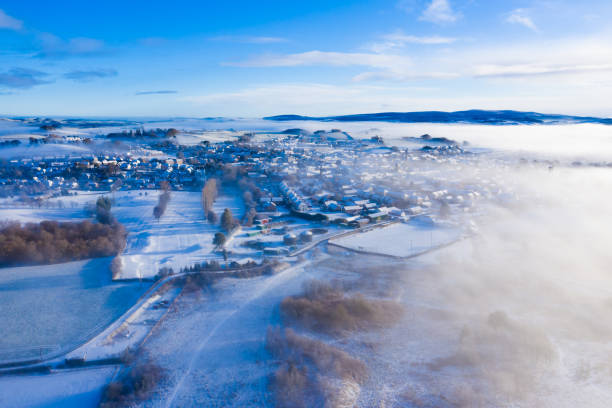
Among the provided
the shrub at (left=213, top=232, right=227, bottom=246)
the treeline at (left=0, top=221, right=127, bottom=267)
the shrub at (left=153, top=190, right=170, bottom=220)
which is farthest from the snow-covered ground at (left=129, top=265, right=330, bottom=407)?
the shrub at (left=153, top=190, right=170, bottom=220)

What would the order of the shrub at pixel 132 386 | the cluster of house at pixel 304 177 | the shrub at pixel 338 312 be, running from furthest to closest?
the cluster of house at pixel 304 177
the shrub at pixel 338 312
the shrub at pixel 132 386

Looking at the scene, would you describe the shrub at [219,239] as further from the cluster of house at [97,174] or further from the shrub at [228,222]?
the cluster of house at [97,174]

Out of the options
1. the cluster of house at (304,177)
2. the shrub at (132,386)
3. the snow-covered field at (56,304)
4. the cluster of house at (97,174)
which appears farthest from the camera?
the cluster of house at (97,174)

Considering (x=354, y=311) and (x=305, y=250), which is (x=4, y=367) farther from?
(x=305, y=250)

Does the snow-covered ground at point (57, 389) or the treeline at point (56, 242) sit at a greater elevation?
the treeline at point (56, 242)

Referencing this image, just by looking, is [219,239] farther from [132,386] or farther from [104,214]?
[132,386]

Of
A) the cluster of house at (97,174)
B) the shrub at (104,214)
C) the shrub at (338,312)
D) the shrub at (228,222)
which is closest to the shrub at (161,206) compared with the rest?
the shrub at (104,214)

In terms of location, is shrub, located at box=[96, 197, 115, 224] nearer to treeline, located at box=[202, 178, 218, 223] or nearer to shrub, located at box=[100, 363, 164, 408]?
treeline, located at box=[202, 178, 218, 223]
